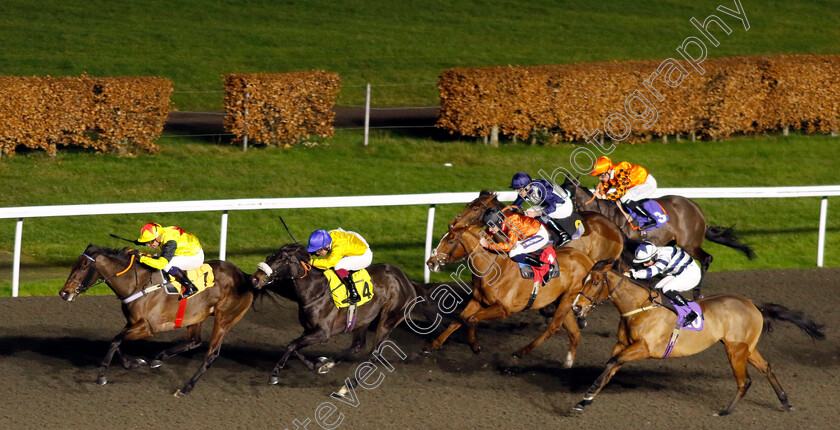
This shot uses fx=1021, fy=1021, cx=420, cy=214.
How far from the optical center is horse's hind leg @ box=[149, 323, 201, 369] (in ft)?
22.9

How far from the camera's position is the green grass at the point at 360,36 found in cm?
1831

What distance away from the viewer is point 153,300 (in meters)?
6.79

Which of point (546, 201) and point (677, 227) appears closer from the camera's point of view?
point (546, 201)

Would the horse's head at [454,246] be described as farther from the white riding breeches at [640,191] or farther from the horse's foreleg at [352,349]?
the white riding breeches at [640,191]

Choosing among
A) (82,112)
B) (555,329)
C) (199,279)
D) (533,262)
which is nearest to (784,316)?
(555,329)

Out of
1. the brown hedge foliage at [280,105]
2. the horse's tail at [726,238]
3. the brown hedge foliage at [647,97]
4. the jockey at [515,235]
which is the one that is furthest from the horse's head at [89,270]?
the brown hedge foliage at [647,97]

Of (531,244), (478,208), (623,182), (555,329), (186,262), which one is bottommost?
(555,329)

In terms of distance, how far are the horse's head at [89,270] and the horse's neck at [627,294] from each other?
10.5 feet

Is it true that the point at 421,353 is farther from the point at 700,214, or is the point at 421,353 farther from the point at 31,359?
the point at 700,214

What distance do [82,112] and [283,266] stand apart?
21.4ft

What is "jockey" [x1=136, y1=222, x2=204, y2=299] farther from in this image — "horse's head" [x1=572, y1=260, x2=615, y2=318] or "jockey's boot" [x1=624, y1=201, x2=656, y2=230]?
"jockey's boot" [x1=624, y1=201, x2=656, y2=230]

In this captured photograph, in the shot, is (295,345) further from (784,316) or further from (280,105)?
(280,105)

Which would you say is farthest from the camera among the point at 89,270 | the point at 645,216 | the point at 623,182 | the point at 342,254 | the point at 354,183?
the point at 354,183

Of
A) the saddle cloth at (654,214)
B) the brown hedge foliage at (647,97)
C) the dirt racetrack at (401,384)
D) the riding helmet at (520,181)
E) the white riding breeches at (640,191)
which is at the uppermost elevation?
the brown hedge foliage at (647,97)
